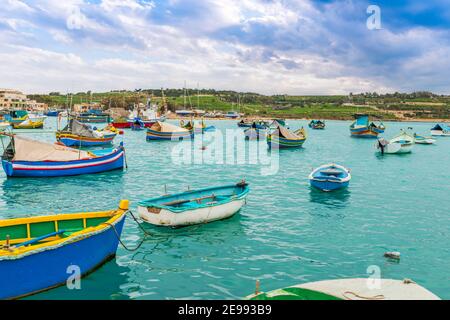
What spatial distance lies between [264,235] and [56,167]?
69.6ft

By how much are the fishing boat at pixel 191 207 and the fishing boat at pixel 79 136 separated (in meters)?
31.3

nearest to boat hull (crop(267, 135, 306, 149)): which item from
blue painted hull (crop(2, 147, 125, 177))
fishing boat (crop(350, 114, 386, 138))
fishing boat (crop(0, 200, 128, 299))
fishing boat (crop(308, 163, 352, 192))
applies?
blue painted hull (crop(2, 147, 125, 177))

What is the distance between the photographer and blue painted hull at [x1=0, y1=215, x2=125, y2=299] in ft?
37.1

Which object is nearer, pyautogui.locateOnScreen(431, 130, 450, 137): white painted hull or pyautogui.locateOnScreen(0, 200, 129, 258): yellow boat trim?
pyautogui.locateOnScreen(0, 200, 129, 258): yellow boat trim

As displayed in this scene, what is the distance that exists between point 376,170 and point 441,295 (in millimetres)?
30322

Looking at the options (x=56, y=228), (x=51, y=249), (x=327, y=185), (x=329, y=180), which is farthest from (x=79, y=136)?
(x=51, y=249)

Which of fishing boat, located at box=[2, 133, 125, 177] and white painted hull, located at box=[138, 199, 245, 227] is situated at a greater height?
fishing boat, located at box=[2, 133, 125, 177]

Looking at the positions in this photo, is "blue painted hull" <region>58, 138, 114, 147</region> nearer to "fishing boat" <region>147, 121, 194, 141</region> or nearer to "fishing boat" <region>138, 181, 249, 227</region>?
"fishing boat" <region>147, 121, 194, 141</region>

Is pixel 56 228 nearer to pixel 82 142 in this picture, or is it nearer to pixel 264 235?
pixel 264 235

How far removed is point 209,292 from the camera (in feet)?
42.1

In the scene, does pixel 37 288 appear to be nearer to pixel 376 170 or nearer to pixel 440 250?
pixel 440 250

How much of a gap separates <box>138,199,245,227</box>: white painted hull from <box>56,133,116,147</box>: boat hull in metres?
33.2

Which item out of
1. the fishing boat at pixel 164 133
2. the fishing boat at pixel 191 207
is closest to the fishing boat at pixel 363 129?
the fishing boat at pixel 164 133
